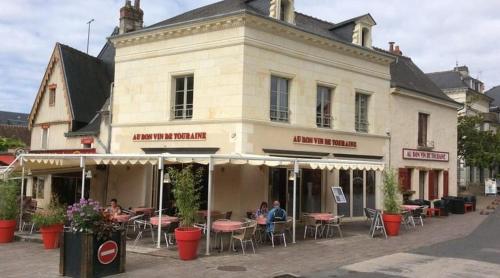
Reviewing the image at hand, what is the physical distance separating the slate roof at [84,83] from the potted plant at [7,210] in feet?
30.5

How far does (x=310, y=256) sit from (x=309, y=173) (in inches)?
254

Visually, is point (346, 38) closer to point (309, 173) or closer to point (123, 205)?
point (309, 173)

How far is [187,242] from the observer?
32.5ft

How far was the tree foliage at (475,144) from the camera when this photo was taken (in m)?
28.8

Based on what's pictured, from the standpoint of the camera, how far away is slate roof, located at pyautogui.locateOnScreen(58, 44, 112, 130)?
22.0 metres

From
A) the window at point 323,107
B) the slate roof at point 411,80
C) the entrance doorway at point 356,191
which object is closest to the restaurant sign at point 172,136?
the window at point 323,107

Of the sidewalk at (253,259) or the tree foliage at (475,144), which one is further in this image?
the tree foliage at (475,144)

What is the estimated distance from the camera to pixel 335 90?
17312 millimetres

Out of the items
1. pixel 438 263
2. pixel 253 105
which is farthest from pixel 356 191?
pixel 438 263

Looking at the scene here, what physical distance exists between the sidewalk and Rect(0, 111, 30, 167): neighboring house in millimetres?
11164

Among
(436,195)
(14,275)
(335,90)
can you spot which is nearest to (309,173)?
(335,90)

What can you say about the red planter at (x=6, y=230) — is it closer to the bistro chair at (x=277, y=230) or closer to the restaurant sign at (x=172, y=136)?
the restaurant sign at (x=172, y=136)

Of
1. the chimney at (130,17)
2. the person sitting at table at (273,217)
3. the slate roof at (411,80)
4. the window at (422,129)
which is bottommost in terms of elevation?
the person sitting at table at (273,217)

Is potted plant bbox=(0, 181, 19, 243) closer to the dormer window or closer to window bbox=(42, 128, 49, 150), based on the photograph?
the dormer window
